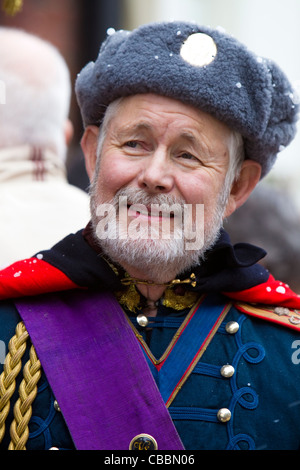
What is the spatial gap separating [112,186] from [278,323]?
0.81m

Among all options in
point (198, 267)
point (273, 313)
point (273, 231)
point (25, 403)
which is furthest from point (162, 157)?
point (273, 231)

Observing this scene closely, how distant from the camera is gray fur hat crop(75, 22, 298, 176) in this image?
2395mm

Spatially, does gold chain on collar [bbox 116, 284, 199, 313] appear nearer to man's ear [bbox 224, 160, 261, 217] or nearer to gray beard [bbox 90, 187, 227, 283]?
gray beard [bbox 90, 187, 227, 283]

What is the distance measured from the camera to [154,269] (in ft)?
8.25

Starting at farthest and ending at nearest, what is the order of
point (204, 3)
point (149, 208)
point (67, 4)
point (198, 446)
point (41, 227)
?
point (204, 3) → point (67, 4) → point (41, 227) → point (149, 208) → point (198, 446)

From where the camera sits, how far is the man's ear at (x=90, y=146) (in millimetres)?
2785

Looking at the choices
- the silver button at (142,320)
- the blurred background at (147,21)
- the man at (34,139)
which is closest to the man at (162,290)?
the silver button at (142,320)

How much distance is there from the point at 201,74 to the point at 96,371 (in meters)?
1.10

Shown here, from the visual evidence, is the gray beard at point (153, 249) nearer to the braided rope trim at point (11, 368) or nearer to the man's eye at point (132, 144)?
the man's eye at point (132, 144)

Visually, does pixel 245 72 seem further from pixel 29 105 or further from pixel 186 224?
pixel 29 105

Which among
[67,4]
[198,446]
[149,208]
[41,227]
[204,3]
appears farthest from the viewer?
[204,3]

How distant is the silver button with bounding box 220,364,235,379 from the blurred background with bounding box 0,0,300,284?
104 inches

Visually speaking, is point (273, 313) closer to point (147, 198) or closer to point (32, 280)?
point (147, 198)

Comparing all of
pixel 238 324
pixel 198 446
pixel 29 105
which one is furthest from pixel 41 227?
pixel 198 446
